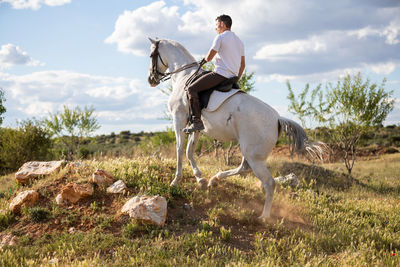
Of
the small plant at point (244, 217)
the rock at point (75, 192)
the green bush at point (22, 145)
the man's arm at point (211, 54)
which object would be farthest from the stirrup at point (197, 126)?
the green bush at point (22, 145)

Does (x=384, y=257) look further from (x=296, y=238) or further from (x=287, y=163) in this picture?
(x=287, y=163)

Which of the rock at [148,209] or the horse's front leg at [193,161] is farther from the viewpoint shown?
the horse's front leg at [193,161]

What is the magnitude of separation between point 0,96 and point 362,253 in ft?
90.6

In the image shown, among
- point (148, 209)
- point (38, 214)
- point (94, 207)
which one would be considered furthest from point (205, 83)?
point (38, 214)

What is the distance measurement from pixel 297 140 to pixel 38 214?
5.77 meters

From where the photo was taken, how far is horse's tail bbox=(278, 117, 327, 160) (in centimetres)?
672

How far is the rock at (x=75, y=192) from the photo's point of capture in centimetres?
735

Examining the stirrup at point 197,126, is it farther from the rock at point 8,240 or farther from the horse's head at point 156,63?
the rock at point 8,240

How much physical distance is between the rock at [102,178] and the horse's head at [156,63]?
2.63m

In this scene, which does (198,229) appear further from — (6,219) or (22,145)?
(22,145)

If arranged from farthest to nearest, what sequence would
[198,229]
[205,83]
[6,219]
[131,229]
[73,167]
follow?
[73,167] < [6,219] < [205,83] < [131,229] < [198,229]

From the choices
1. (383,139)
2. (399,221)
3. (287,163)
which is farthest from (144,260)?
(383,139)

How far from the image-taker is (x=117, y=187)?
24.8ft

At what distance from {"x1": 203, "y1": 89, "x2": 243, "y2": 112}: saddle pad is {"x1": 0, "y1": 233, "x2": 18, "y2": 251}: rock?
4.60m
